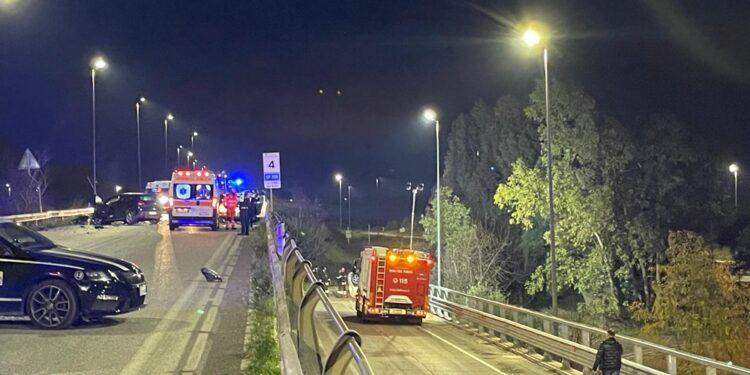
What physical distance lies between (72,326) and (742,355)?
27505 millimetres

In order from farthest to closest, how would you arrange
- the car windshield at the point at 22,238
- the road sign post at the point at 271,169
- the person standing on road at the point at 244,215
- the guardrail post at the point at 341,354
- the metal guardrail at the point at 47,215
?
the metal guardrail at the point at 47,215 → the person standing on road at the point at 244,215 → the road sign post at the point at 271,169 → the car windshield at the point at 22,238 → the guardrail post at the point at 341,354

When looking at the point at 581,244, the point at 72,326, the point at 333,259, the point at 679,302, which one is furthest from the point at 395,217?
the point at 72,326

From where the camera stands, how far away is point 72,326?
1199 centimetres

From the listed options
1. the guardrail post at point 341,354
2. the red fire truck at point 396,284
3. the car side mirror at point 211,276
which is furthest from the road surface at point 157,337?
the red fire truck at point 396,284

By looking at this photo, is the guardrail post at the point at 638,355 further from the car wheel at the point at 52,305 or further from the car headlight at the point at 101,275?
the car wheel at the point at 52,305

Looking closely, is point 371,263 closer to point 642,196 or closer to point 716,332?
point 716,332

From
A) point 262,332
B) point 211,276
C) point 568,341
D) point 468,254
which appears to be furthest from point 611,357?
point 468,254

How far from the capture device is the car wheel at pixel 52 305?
1159 cm

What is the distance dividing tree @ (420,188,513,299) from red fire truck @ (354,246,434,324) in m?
25.3

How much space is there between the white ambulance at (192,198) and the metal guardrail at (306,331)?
84.0 ft

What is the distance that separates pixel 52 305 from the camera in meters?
11.7

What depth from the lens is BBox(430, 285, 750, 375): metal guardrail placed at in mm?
15727

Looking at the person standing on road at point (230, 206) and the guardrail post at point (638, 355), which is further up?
the person standing on road at point (230, 206)

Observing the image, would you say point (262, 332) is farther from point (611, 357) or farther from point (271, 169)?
point (271, 169)
